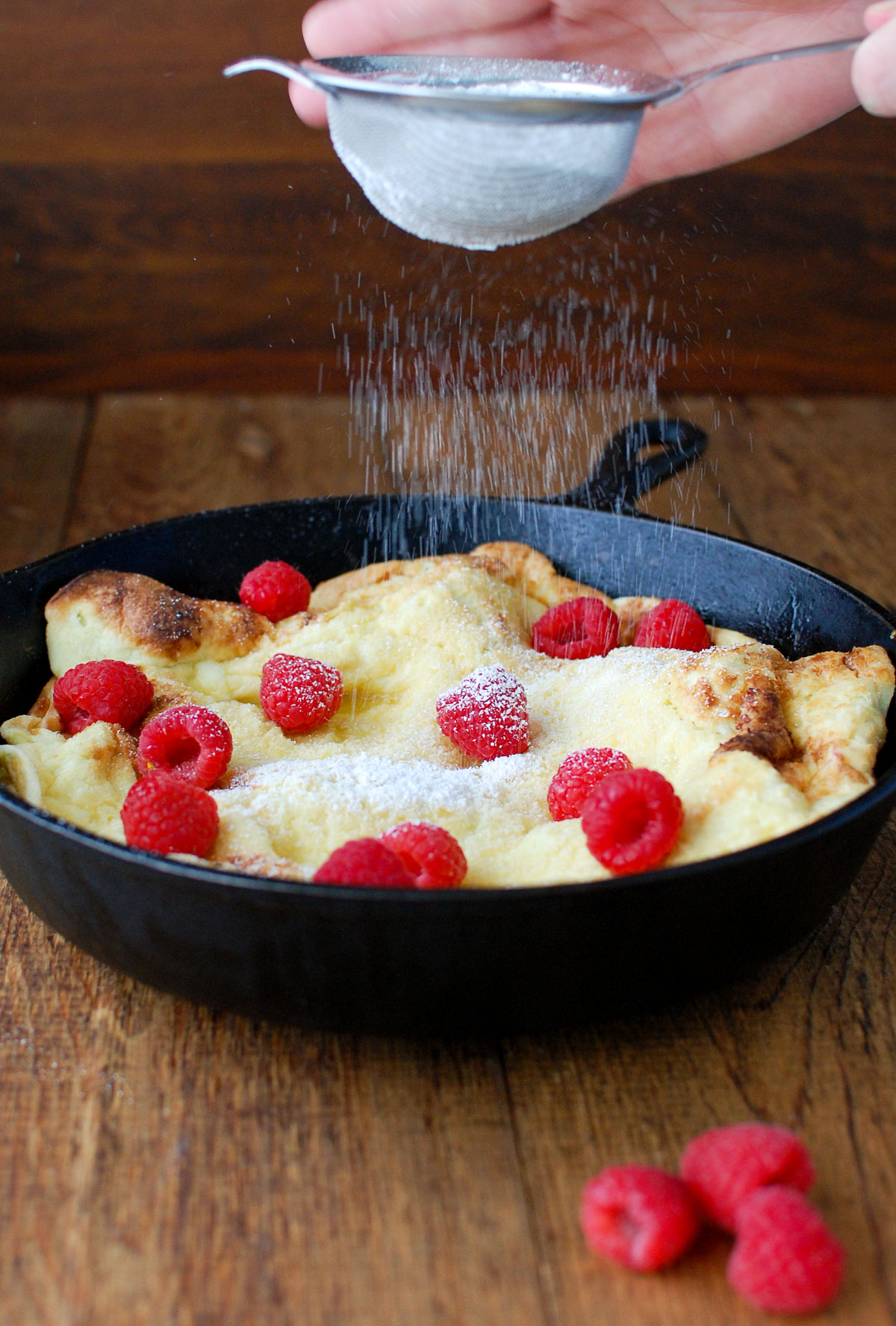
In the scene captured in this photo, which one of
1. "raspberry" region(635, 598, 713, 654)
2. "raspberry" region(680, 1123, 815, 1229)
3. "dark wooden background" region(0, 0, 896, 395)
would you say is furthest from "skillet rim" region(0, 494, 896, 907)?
"dark wooden background" region(0, 0, 896, 395)

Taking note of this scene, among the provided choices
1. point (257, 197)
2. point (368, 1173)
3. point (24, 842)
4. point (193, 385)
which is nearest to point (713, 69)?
point (24, 842)

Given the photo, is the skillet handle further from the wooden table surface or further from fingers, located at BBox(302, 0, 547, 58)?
the wooden table surface

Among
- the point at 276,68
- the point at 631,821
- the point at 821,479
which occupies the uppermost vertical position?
the point at 276,68

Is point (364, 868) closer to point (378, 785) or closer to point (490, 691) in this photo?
point (378, 785)

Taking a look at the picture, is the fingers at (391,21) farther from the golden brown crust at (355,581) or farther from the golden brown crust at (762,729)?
the golden brown crust at (762,729)

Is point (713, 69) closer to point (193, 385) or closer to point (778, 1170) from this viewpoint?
point (778, 1170)

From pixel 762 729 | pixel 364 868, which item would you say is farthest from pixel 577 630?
pixel 364 868
